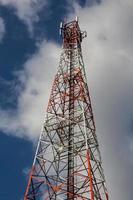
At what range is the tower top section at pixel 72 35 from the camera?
48.4 meters

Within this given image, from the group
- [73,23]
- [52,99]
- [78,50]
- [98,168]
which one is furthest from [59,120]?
[73,23]

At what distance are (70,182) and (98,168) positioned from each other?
290 centimetres

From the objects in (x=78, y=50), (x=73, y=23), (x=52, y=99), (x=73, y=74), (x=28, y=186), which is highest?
(x=73, y=23)

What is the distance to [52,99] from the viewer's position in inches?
1690

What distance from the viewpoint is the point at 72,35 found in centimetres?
4931

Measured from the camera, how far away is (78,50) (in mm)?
47375

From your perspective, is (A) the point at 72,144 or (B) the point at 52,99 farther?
(B) the point at 52,99

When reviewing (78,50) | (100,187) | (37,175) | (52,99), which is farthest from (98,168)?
(78,50)

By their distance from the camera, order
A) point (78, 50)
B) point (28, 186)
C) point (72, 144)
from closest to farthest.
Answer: point (28, 186)
point (72, 144)
point (78, 50)

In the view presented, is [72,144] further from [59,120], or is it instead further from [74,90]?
[74,90]

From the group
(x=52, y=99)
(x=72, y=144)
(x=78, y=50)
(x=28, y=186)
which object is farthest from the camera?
(x=78, y=50)

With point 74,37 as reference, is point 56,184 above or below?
below

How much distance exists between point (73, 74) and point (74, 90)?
2.22 m

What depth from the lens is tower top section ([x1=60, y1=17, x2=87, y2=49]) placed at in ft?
159
